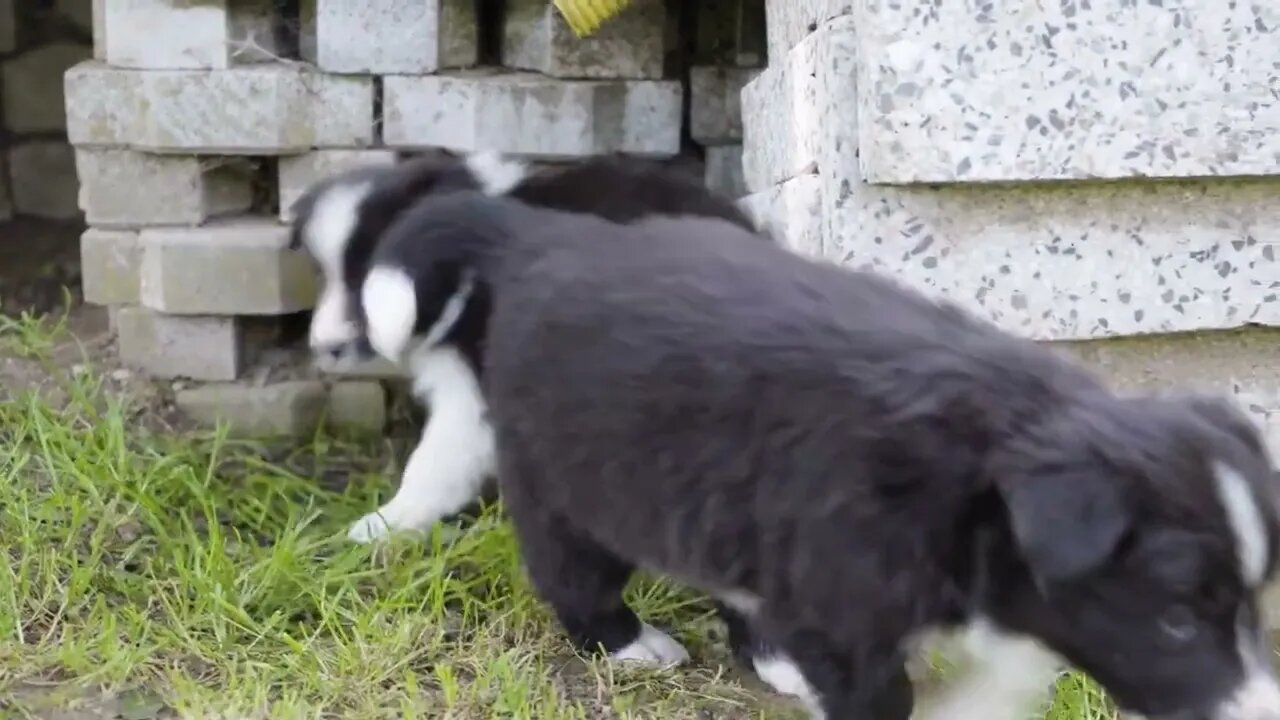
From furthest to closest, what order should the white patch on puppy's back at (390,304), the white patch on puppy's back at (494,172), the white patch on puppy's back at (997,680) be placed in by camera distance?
the white patch on puppy's back at (494,172) < the white patch on puppy's back at (390,304) < the white patch on puppy's back at (997,680)

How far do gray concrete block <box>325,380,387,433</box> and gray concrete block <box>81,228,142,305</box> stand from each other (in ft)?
1.60

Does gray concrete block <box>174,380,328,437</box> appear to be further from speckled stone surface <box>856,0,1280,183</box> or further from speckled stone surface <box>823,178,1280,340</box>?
speckled stone surface <box>856,0,1280,183</box>

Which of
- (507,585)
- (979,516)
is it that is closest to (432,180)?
(507,585)

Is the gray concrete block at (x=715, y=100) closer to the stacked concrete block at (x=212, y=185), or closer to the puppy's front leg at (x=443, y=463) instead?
the stacked concrete block at (x=212, y=185)

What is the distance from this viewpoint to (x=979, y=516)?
1.65 metres

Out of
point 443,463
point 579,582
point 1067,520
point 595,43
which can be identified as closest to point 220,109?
point 595,43

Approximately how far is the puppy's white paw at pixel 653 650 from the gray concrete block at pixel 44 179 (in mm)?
2484

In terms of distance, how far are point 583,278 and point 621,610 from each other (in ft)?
2.02

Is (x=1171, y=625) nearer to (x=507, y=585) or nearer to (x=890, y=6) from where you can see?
(x=890, y=6)

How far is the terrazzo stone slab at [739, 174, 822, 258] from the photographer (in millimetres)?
2422

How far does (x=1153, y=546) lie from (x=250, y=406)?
211 cm

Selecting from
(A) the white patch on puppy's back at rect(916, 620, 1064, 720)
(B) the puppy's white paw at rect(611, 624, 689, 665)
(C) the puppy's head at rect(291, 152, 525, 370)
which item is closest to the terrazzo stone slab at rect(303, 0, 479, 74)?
(C) the puppy's head at rect(291, 152, 525, 370)

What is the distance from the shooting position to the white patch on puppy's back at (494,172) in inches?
107

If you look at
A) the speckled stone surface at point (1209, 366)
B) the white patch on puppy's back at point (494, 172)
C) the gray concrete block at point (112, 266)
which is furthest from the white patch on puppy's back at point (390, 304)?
the speckled stone surface at point (1209, 366)
